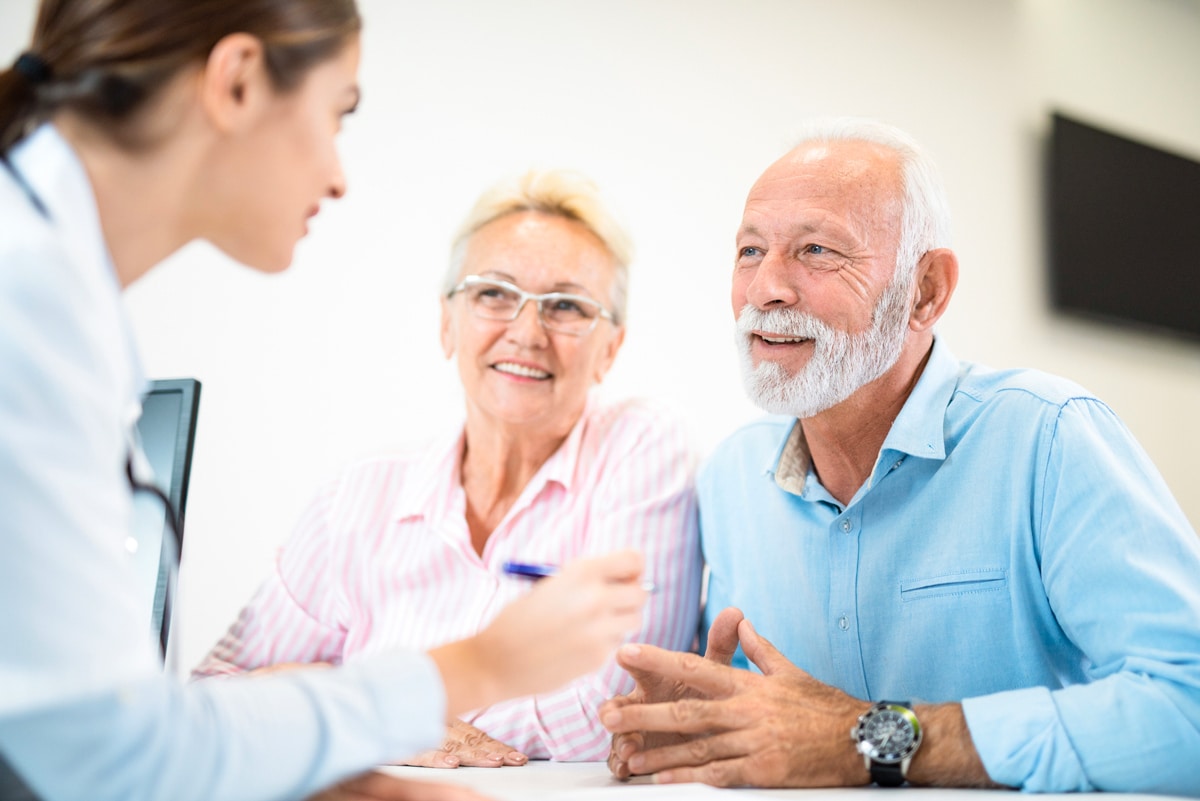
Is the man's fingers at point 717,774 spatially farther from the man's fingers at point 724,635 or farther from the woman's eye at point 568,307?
the woman's eye at point 568,307

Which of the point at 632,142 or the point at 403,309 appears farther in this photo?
the point at 632,142

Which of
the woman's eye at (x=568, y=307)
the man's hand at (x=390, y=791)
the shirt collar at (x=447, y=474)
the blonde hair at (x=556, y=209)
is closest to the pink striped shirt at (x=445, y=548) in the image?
the shirt collar at (x=447, y=474)

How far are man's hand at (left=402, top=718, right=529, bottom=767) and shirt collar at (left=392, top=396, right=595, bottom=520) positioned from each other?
429mm

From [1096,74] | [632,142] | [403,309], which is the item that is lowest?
[403,309]

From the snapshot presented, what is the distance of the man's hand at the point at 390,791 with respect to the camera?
93 cm

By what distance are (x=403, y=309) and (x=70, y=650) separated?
7.96ft

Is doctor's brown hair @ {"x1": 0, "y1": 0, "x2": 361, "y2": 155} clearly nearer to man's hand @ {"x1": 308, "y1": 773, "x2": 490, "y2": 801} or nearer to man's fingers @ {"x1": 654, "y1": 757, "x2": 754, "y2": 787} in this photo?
man's hand @ {"x1": 308, "y1": 773, "x2": 490, "y2": 801}

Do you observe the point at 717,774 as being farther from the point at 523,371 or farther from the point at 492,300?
the point at 492,300

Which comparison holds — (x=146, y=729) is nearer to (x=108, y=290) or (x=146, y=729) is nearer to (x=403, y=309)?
(x=108, y=290)

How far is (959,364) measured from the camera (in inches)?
67.2

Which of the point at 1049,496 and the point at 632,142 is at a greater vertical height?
the point at 632,142

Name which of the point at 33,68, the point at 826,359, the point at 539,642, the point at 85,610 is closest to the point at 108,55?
the point at 33,68

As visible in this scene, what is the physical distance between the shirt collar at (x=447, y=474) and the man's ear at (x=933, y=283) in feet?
2.23

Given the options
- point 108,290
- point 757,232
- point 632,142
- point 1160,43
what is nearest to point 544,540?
point 757,232
